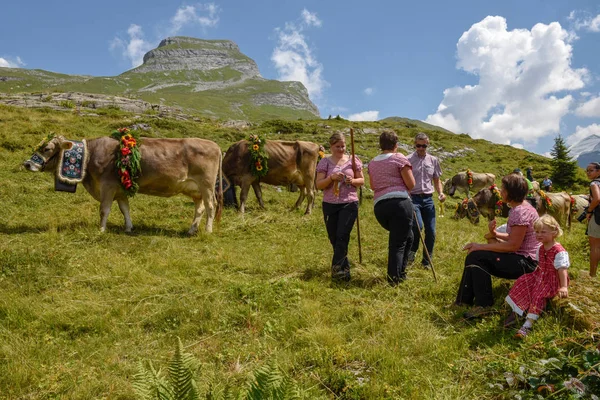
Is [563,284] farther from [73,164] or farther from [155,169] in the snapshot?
[73,164]

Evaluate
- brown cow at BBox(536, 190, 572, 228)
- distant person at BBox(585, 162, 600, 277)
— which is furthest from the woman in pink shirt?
brown cow at BBox(536, 190, 572, 228)

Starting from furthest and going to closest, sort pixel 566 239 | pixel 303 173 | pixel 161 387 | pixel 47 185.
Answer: pixel 303 173
pixel 47 185
pixel 566 239
pixel 161 387

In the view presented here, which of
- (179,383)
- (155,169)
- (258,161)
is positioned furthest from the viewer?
(258,161)

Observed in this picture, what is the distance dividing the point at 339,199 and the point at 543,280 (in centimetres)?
266

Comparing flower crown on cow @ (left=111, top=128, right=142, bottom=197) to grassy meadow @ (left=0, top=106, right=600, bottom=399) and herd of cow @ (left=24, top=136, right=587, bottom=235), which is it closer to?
herd of cow @ (left=24, top=136, right=587, bottom=235)

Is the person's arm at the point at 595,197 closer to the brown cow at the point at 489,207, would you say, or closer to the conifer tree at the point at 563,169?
the brown cow at the point at 489,207

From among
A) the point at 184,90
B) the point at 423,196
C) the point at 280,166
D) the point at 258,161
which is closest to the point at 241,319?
the point at 423,196

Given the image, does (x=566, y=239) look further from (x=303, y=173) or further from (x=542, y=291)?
(x=303, y=173)

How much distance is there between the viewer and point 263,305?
177 inches

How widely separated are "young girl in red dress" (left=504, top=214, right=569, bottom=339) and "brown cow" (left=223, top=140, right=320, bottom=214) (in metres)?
7.50

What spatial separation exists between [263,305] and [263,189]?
400 inches

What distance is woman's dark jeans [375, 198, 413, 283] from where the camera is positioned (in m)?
5.18

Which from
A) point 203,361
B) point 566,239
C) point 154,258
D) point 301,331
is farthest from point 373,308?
point 566,239

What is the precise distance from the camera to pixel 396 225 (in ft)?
17.2
